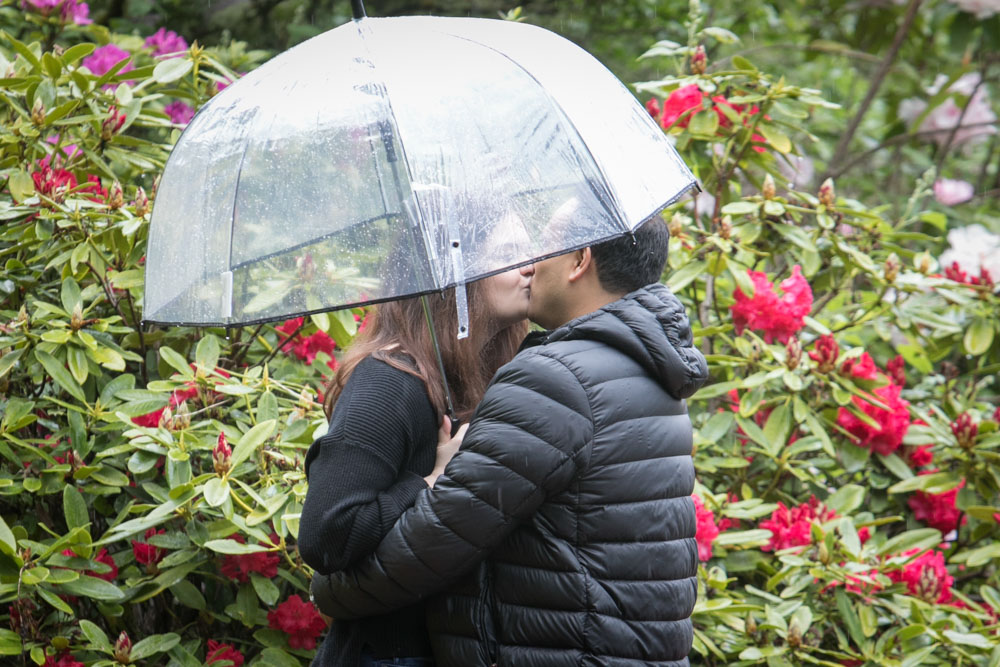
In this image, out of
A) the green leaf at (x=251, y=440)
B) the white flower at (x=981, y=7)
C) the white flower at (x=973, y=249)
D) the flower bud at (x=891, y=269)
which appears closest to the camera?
the green leaf at (x=251, y=440)

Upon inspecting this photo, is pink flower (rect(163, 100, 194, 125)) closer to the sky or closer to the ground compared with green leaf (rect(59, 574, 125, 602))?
closer to the sky

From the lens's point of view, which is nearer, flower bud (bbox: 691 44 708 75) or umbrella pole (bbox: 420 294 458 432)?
umbrella pole (bbox: 420 294 458 432)

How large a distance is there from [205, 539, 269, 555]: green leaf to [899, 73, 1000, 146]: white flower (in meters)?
3.84

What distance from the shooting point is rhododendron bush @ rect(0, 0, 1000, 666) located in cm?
236

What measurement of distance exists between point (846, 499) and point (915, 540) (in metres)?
0.23

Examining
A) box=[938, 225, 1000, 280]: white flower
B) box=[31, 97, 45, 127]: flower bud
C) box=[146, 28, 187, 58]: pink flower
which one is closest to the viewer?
box=[31, 97, 45, 127]: flower bud

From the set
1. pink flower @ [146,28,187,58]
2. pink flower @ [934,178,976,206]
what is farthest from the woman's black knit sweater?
pink flower @ [934,178,976,206]

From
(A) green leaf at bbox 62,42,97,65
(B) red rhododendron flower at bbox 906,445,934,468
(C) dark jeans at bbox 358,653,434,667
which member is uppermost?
(A) green leaf at bbox 62,42,97,65

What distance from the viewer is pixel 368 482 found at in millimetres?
1704

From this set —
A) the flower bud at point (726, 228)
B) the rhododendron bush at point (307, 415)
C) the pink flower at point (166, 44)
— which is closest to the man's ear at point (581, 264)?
the rhododendron bush at point (307, 415)

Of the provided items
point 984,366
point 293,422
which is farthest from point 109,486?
point 984,366

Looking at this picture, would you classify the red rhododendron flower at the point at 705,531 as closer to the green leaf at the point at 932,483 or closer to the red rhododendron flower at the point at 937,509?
the green leaf at the point at 932,483

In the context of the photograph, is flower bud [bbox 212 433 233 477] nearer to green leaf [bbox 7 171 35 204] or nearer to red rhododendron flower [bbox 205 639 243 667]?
red rhododendron flower [bbox 205 639 243 667]

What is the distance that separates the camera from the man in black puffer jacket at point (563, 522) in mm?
1640
